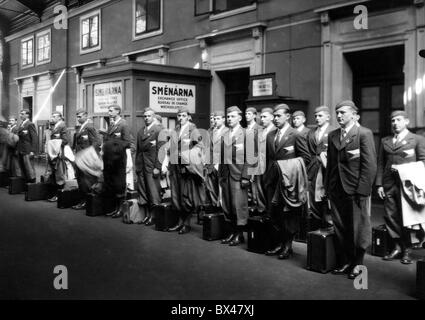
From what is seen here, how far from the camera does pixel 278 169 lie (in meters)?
5.87

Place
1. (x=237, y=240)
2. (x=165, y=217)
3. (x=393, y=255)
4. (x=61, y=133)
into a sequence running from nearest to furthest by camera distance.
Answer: (x=393, y=255) → (x=237, y=240) → (x=165, y=217) → (x=61, y=133)

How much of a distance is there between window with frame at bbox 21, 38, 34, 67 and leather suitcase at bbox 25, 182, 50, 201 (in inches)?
465

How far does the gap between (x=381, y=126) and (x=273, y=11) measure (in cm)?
359

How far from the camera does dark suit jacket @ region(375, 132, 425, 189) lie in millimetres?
5785

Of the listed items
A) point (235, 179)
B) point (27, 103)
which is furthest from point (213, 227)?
point (27, 103)

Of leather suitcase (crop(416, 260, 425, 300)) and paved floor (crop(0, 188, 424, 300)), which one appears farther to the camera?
paved floor (crop(0, 188, 424, 300))

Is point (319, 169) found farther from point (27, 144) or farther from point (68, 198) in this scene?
point (27, 144)

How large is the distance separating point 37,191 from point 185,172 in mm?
5054

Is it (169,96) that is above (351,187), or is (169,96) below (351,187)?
above

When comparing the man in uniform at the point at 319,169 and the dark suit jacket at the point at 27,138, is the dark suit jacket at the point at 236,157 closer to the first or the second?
the man in uniform at the point at 319,169

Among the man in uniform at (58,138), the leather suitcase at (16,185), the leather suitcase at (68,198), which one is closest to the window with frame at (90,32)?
the leather suitcase at (16,185)

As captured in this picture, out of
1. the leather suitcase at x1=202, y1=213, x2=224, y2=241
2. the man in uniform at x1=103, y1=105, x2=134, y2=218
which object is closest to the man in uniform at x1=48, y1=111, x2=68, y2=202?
the man in uniform at x1=103, y1=105, x2=134, y2=218

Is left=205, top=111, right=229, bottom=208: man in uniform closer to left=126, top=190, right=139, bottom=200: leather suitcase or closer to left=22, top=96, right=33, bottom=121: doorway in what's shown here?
left=126, top=190, right=139, bottom=200: leather suitcase
